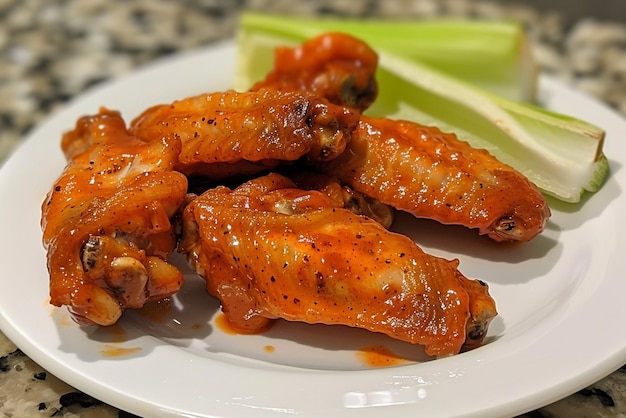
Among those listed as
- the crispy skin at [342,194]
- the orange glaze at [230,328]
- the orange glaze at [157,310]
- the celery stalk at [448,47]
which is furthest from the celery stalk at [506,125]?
the orange glaze at [157,310]

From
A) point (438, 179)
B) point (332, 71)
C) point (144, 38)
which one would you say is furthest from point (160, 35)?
point (438, 179)

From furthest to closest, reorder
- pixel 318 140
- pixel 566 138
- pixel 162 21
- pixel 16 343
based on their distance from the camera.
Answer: pixel 162 21
pixel 566 138
pixel 318 140
pixel 16 343

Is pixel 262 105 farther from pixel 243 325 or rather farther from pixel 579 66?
pixel 579 66

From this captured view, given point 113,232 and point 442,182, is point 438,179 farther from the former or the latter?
point 113,232

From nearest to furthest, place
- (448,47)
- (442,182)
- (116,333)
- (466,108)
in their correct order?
(116,333)
(442,182)
(466,108)
(448,47)

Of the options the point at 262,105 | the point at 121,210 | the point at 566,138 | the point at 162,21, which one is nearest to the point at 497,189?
the point at 566,138

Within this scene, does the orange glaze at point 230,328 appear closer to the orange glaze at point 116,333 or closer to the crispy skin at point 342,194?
the orange glaze at point 116,333
